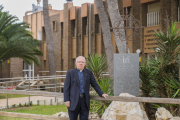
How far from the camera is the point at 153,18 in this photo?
18.9m

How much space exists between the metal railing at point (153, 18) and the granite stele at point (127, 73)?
12.4m

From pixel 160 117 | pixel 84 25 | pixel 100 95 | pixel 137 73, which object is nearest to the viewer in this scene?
pixel 100 95

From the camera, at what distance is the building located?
1862 centimetres

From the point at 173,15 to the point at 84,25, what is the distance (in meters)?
11.2

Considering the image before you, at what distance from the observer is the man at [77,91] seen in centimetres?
446

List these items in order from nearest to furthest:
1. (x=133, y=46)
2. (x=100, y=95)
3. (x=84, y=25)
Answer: (x=100, y=95)
(x=133, y=46)
(x=84, y=25)

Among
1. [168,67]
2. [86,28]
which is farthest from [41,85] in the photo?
[86,28]

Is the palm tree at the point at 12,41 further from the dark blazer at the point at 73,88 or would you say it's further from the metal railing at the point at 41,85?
the dark blazer at the point at 73,88

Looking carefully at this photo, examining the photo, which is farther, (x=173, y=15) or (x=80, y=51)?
(x=80, y=51)

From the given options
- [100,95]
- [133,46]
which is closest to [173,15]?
[133,46]

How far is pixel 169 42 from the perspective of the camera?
6.44 metres

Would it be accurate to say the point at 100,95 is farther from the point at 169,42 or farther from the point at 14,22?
the point at 14,22

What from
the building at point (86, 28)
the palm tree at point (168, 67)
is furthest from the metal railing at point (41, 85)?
the palm tree at point (168, 67)

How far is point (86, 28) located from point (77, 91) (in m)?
22.1
